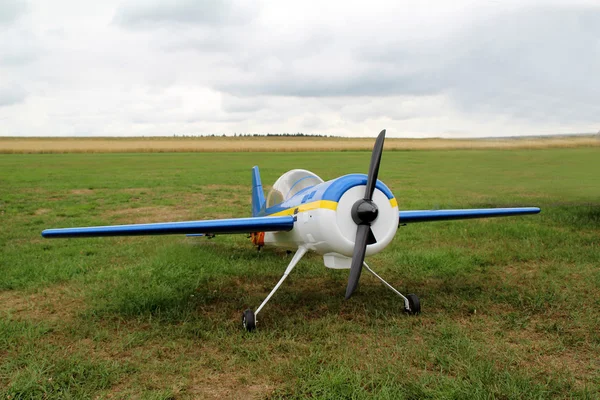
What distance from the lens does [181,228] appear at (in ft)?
16.0

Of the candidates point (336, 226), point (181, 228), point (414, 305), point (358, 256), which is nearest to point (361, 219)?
point (336, 226)

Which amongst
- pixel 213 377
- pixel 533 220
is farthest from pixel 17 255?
pixel 533 220

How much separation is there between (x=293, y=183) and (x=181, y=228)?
187cm

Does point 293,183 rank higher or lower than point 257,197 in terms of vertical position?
higher

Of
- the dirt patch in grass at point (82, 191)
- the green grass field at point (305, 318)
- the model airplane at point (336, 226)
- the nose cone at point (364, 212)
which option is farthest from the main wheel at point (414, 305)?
the dirt patch in grass at point (82, 191)

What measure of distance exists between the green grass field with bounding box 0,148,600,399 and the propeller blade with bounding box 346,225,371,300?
0.59 m

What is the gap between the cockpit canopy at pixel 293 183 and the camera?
607 cm

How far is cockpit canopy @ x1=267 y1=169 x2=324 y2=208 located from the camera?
6.07 m

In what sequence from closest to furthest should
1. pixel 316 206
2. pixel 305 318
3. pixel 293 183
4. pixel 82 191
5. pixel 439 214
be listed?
1. pixel 316 206
2. pixel 305 318
3. pixel 439 214
4. pixel 293 183
5. pixel 82 191

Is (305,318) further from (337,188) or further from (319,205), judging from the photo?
(337,188)

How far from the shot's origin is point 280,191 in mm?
6348

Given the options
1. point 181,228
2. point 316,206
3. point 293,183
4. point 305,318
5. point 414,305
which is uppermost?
point 293,183

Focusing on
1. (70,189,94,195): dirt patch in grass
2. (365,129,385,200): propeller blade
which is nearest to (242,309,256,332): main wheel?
(365,129,385,200): propeller blade

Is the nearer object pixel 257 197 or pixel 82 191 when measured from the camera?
pixel 257 197
